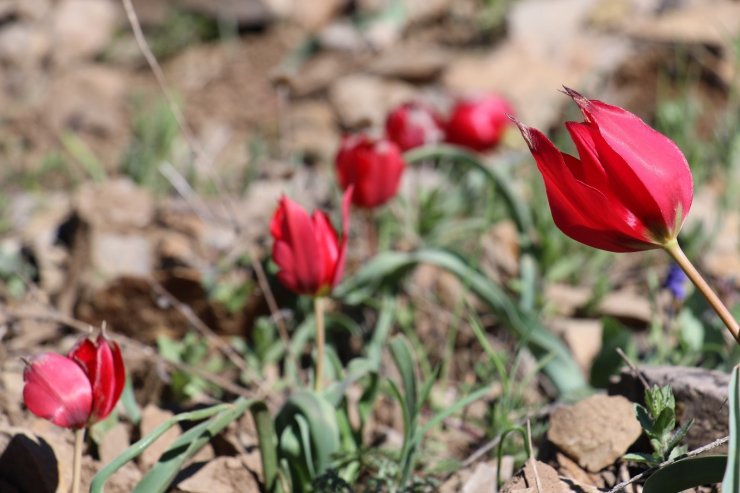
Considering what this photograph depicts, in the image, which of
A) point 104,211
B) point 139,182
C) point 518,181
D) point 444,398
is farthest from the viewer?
point 139,182

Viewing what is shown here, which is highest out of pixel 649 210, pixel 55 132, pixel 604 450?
pixel 649 210

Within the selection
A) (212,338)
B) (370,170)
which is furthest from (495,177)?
(212,338)

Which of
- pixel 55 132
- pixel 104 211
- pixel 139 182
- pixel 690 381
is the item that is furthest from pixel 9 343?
pixel 55 132

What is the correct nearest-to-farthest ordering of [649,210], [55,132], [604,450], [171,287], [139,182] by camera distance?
[649,210], [604,450], [171,287], [139,182], [55,132]

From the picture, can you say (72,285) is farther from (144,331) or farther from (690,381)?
(690,381)

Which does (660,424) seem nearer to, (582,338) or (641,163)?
(641,163)
